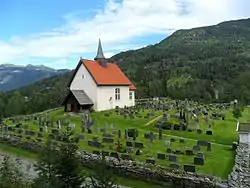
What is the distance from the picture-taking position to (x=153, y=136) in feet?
104

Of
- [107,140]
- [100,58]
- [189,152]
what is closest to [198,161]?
[189,152]

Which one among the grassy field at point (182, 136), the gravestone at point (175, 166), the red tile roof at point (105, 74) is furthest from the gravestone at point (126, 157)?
the red tile roof at point (105, 74)

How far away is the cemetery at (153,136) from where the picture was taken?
82.2ft

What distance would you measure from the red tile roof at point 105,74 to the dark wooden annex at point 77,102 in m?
2.62

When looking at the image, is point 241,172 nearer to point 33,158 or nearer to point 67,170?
point 67,170

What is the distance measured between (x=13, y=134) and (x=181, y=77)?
10716cm

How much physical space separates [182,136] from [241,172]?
13267mm

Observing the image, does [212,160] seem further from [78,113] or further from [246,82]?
[246,82]

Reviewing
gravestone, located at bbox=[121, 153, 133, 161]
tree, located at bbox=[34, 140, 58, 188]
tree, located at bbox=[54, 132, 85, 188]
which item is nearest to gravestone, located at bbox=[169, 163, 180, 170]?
gravestone, located at bbox=[121, 153, 133, 161]

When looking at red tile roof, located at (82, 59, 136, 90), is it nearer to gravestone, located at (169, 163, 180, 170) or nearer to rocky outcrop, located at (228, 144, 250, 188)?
gravestone, located at (169, 163, 180, 170)

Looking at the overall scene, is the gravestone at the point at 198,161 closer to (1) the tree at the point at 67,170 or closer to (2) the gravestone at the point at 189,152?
Answer: (2) the gravestone at the point at 189,152

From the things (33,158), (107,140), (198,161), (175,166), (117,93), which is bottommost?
(33,158)

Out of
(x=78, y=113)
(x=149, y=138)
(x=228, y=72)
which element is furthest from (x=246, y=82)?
(x=149, y=138)

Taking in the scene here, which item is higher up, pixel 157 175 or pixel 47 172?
pixel 47 172
